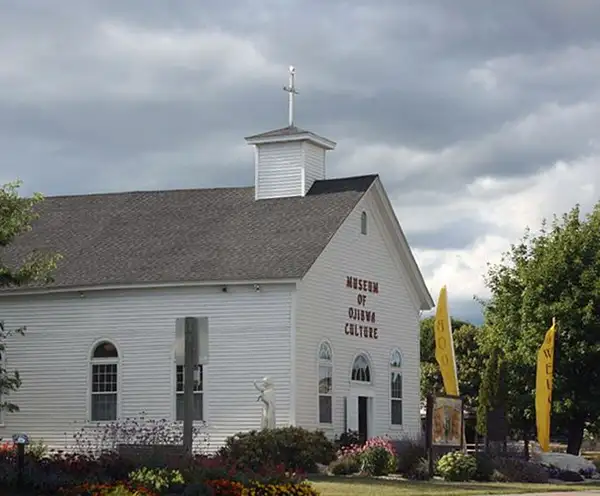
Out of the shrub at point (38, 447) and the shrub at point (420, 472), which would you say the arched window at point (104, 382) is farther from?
the shrub at point (420, 472)

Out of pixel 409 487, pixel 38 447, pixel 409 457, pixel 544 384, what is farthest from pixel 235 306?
pixel 409 487

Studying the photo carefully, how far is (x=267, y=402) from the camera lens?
38312mm

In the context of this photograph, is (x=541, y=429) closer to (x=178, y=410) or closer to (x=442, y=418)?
(x=442, y=418)

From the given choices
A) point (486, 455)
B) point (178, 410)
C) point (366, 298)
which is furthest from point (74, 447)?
point (486, 455)

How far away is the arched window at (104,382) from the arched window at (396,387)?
955 cm

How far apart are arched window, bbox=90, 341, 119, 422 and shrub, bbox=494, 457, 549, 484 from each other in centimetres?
1264

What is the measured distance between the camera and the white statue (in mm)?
38219

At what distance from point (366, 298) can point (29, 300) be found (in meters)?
11.0

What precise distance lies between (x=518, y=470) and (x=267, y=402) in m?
7.51

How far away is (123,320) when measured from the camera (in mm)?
41625

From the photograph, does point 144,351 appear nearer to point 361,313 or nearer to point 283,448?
point 283,448

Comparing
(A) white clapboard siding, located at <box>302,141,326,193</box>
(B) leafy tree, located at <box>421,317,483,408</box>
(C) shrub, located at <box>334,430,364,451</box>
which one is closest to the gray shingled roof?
(A) white clapboard siding, located at <box>302,141,326,193</box>

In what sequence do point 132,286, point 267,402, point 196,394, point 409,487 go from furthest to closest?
point 132,286
point 196,394
point 267,402
point 409,487

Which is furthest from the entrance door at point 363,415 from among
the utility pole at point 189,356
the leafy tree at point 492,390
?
the utility pole at point 189,356
